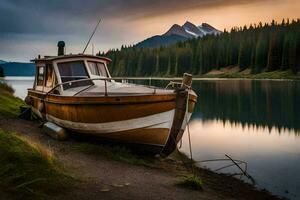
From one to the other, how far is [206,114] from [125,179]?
26794mm

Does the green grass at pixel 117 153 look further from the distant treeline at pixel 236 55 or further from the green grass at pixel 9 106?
the distant treeline at pixel 236 55

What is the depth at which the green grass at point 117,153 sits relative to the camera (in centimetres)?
1316

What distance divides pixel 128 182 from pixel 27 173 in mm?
2756

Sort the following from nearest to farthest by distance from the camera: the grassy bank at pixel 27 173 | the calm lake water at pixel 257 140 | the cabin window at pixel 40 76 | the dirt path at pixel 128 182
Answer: the grassy bank at pixel 27 173 → the dirt path at pixel 128 182 → the calm lake water at pixel 257 140 → the cabin window at pixel 40 76

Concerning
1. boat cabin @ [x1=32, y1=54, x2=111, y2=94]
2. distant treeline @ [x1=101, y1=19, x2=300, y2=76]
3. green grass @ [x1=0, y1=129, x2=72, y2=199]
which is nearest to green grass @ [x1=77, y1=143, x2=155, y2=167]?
green grass @ [x1=0, y1=129, x2=72, y2=199]

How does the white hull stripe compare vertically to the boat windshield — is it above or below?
below

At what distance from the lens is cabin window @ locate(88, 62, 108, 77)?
1711 centimetres

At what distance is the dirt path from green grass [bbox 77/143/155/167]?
34cm

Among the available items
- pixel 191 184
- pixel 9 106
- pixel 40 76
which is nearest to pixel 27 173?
pixel 191 184

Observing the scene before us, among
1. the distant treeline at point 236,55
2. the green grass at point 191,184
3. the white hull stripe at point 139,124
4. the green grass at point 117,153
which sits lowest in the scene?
the green grass at point 191,184

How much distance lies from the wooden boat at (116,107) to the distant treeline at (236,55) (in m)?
105

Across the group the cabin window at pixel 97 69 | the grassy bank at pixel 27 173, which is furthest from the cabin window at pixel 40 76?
the grassy bank at pixel 27 173

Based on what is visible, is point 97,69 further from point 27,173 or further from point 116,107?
point 27,173

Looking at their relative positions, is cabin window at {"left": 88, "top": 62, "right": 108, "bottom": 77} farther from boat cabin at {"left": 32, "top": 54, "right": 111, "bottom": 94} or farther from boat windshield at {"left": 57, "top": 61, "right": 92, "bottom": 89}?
boat windshield at {"left": 57, "top": 61, "right": 92, "bottom": 89}
